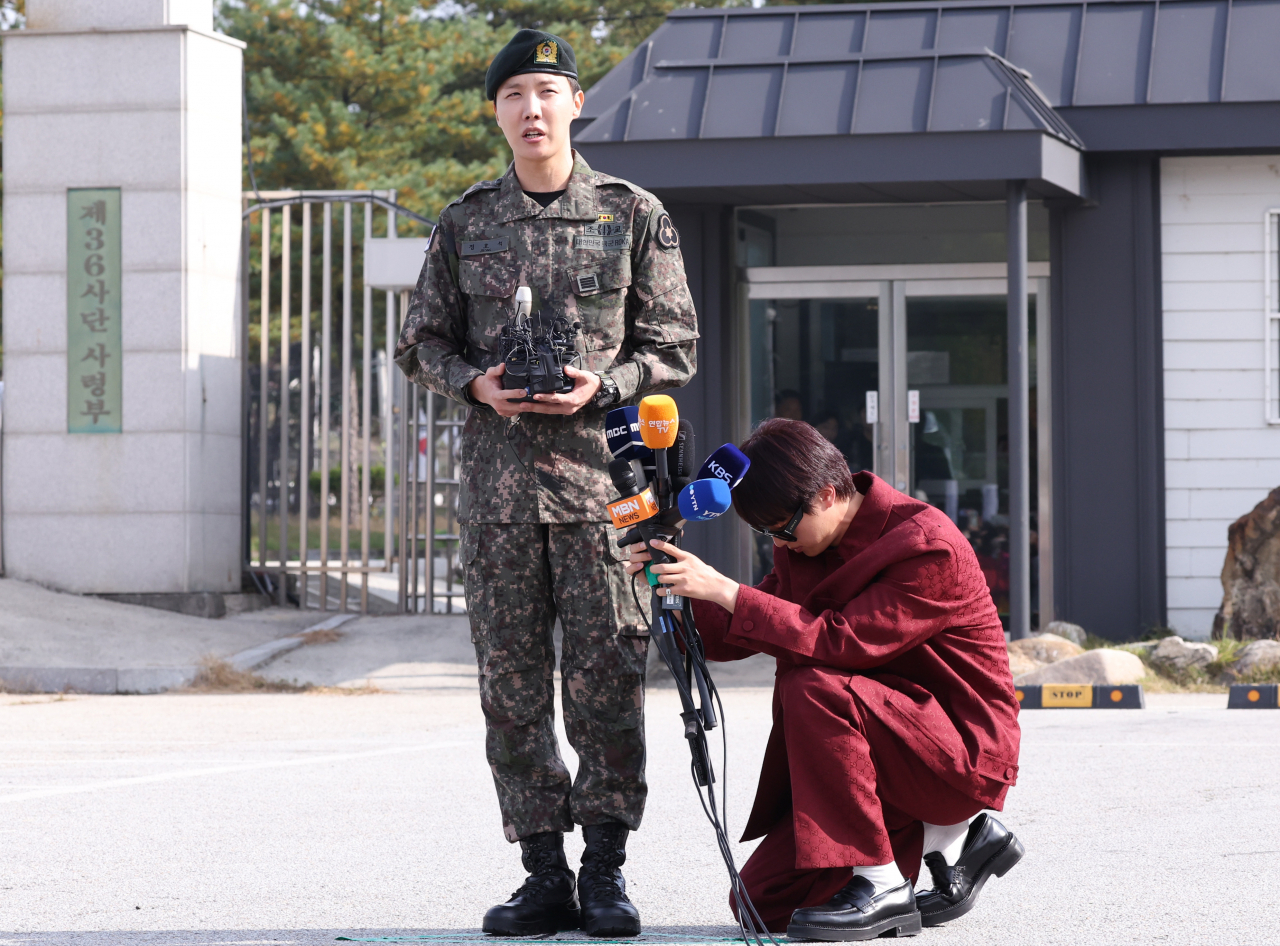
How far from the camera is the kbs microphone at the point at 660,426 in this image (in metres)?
3.10

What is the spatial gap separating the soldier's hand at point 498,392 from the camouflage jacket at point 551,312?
6 centimetres

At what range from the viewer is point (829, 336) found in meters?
11.7

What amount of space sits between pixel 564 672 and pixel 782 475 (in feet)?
2.17

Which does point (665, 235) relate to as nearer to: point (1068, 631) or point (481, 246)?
point (481, 246)

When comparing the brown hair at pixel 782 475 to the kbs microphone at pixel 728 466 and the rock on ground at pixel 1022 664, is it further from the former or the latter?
the rock on ground at pixel 1022 664

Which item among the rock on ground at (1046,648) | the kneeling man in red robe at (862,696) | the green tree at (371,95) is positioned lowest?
the rock on ground at (1046,648)

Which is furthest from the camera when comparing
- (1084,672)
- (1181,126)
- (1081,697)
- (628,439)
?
(1181,126)

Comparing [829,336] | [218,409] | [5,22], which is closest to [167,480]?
[218,409]

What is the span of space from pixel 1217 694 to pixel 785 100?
4284 millimetres

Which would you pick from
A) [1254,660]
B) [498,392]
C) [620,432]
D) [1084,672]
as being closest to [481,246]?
[498,392]

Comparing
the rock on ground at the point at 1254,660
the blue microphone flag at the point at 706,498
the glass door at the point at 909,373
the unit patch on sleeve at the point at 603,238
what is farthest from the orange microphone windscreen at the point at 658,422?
the glass door at the point at 909,373

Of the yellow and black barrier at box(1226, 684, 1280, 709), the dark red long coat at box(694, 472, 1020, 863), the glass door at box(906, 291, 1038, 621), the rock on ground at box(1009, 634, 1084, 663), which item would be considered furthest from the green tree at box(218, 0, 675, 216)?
the dark red long coat at box(694, 472, 1020, 863)

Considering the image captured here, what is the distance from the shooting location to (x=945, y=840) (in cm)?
359

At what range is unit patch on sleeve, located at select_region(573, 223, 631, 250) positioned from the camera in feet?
12.2
